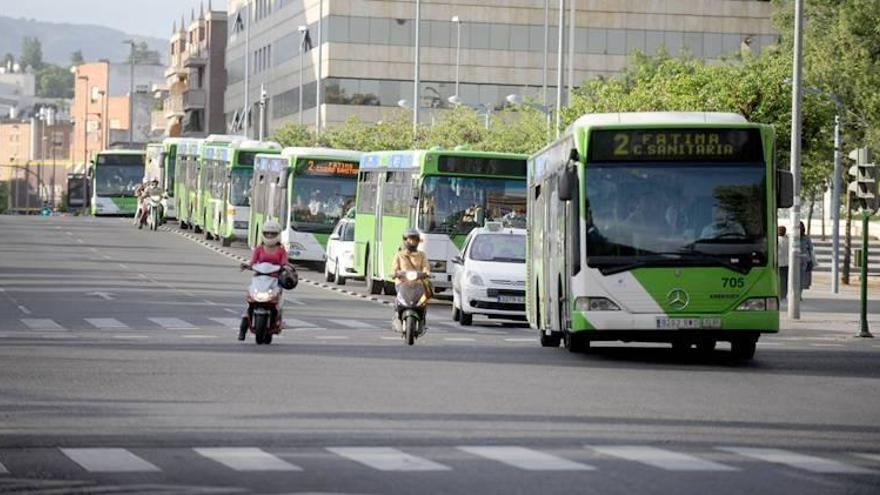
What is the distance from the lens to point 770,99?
2136 inches

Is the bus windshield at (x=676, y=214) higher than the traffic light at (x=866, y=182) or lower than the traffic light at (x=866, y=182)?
lower

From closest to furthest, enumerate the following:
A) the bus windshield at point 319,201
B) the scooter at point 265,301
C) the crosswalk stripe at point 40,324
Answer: the scooter at point 265,301 → the crosswalk stripe at point 40,324 → the bus windshield at point 319,201

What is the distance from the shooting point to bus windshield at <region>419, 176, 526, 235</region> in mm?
45594

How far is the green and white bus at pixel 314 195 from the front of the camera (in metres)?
62.6

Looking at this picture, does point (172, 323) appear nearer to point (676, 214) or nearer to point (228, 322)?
point (228, 322)

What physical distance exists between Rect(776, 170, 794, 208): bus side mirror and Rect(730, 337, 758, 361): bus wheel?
6.46 ft

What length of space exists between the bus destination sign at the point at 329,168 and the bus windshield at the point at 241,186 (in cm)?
1220

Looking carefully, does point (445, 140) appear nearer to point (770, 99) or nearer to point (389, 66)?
point (770, 99)

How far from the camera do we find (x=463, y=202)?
45719 mm

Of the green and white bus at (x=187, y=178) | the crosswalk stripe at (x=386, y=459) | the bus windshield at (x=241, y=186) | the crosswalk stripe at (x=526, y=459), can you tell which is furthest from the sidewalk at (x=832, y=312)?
the green and white bus at (x=187, y=178)

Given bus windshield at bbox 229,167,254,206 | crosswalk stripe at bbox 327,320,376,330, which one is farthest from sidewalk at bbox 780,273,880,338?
bus windshield at bbox 229,167,254,206

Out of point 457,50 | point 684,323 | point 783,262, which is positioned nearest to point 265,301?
point 684,323

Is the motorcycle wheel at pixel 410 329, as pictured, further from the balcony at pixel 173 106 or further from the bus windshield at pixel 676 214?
the balcony at pixel 173 106

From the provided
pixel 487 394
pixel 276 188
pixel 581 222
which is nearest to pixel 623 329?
pixel 581 222
